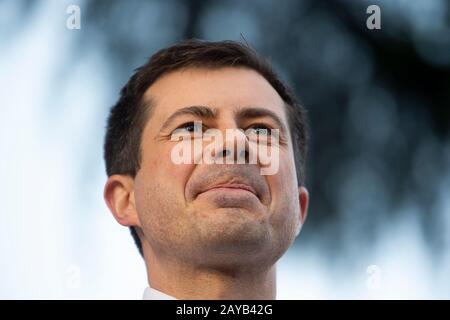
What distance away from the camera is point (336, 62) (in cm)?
372

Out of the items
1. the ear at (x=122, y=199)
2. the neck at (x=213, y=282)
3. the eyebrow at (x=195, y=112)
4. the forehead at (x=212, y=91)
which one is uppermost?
the forehead at (x=212, y=91)

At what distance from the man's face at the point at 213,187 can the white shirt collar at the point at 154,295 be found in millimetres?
96

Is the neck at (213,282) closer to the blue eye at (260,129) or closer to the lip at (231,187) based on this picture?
the lip at (231,187)

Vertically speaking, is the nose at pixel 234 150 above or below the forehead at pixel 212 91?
below

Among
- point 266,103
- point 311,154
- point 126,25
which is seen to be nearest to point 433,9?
point 311,154

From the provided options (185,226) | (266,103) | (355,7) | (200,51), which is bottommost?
(185,226)

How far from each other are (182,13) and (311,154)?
925 millimetres

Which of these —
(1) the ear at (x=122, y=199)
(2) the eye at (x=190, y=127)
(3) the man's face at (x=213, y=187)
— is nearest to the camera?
(3) the man's face at (x=213, y=187)

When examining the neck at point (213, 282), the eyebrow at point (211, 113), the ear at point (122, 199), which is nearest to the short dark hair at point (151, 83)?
the ear at point (122, 199)

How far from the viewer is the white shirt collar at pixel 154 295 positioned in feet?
5.69

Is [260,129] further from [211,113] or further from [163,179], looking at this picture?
[163,179]

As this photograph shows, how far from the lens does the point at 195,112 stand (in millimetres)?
1788

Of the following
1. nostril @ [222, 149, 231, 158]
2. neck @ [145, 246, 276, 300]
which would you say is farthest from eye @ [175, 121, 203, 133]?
neck @ [145, 246, 276, 300]

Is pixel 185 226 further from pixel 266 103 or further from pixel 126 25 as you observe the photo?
pixel 126 25
